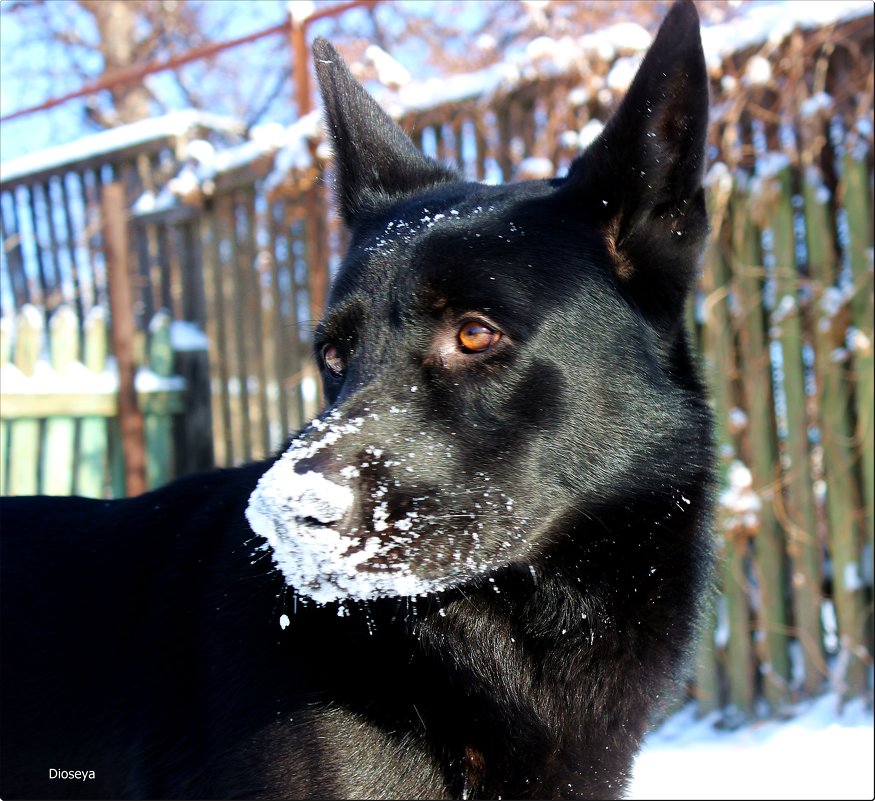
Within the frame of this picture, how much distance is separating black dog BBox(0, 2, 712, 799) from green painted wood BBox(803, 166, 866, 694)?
6.13 feet

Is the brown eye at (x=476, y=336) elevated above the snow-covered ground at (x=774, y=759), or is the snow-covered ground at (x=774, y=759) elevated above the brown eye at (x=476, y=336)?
the brown eye at (x=476, y=336)

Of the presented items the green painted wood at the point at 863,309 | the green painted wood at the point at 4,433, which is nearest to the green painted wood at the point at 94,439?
the green painted wood at the point at 4,433

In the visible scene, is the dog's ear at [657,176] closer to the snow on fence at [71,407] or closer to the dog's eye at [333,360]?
the dog's eye at [333,360]

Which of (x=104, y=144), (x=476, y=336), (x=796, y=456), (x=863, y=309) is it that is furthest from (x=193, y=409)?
(x=476, y=336)

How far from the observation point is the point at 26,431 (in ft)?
14.7

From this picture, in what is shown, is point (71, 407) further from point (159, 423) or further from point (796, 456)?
point (796, 456)

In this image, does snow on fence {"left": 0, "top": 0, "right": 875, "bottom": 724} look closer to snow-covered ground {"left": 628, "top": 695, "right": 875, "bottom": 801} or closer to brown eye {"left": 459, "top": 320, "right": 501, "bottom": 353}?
snow-covered ground {"left": 628, "top": 695, "right": 875, "bottom": 801}

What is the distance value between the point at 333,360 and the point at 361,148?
2.12 ft

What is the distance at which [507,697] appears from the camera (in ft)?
5.29

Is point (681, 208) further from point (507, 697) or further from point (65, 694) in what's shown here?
point (65, 694)

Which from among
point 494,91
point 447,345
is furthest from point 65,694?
point 494,91

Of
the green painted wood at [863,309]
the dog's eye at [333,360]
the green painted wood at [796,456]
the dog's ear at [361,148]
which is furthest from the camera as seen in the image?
the green painted wood at [796,456]

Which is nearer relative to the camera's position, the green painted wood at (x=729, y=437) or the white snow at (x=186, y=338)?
the green painted wood at (x=729, y=437)

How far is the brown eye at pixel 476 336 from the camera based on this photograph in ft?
5.28
